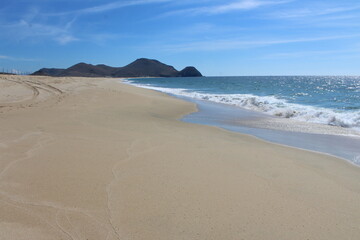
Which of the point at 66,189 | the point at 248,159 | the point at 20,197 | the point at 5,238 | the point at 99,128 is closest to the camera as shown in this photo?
the point at 5,238

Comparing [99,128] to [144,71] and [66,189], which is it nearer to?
[66,189]

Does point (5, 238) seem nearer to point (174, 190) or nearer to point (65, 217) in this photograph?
point (65, 217)

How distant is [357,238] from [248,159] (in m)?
2.59

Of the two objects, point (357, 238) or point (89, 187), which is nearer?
point (357, 238)

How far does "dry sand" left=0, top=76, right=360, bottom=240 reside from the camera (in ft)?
9.30

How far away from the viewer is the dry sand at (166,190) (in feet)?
9.30

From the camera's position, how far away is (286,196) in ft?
12.0

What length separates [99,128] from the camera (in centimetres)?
744

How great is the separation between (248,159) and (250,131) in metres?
3.84

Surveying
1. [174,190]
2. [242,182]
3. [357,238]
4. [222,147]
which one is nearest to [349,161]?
[222,147]

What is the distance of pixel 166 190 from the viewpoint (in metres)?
3.69

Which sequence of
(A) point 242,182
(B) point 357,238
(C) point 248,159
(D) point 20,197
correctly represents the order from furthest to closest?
(C) point 248,159 < (A) point 242,182 < (D) point 20,197 < (B) point 357,238

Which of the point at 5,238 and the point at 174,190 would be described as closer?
the point at 5,238

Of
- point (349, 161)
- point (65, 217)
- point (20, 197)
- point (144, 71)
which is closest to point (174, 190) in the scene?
point (65, 217)
